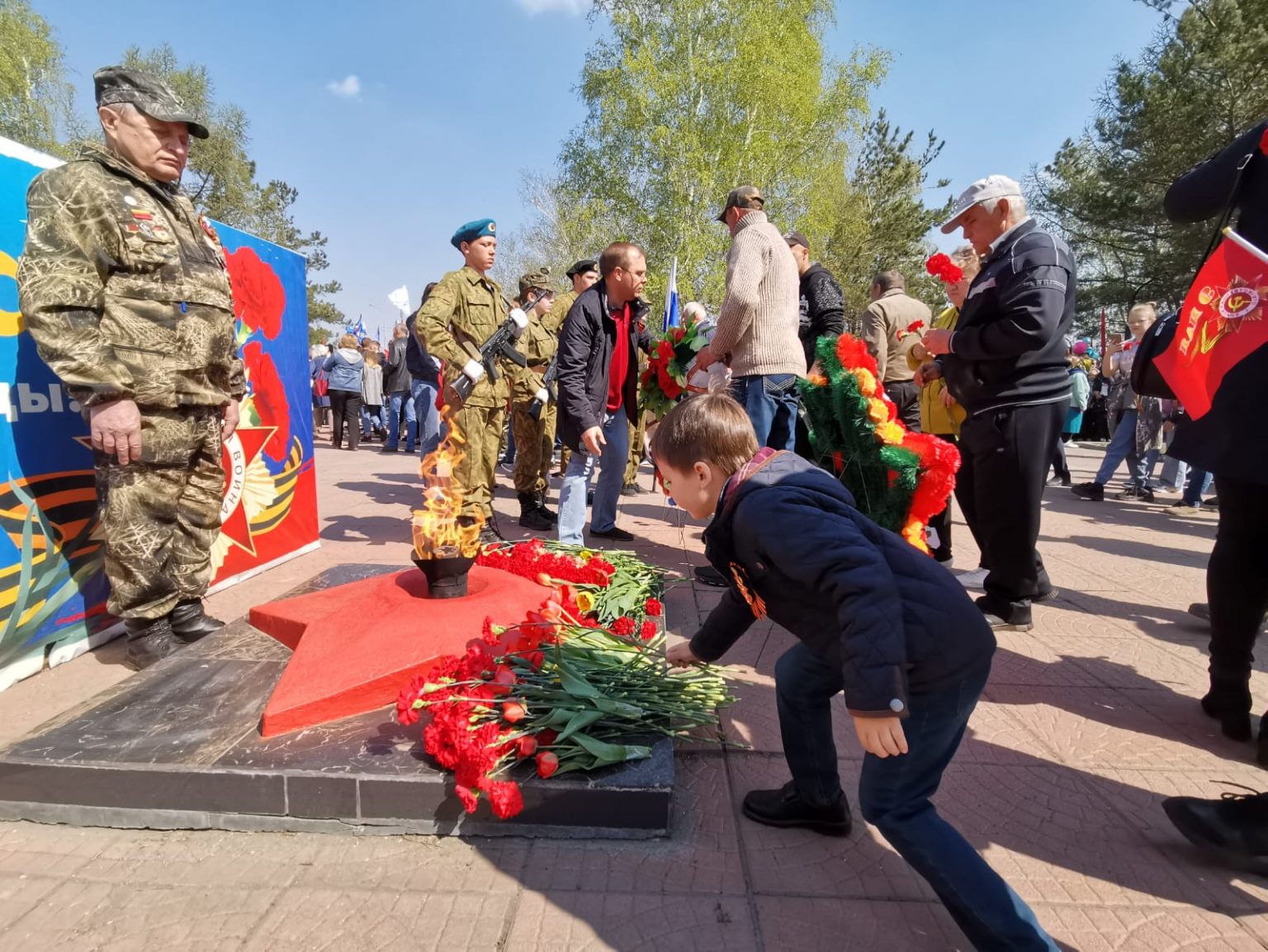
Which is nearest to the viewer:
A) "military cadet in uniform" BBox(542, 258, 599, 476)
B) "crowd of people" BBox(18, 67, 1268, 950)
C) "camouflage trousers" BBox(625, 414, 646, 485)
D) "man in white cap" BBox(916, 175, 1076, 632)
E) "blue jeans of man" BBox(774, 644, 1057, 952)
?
"blue jeans of man" BBox(774, 644, 1057, 952)

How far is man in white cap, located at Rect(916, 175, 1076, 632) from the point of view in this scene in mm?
3016

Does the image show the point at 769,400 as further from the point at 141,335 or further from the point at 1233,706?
the point at 141,335

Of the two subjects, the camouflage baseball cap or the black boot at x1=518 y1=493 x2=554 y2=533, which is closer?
the camouflage baseball cap

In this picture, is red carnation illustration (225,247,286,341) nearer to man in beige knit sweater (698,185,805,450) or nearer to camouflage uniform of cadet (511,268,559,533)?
camouflage uniform of cadet (511,268,559,533)

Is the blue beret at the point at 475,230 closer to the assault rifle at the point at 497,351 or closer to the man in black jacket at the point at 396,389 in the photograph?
the assault rifle at the point at 497,351

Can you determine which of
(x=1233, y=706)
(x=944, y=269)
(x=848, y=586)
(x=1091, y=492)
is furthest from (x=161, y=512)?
(x=1091, y=492)

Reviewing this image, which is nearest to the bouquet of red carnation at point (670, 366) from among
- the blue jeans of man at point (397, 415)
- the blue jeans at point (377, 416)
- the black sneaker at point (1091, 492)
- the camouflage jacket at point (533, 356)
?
the camouflage jacket at point (533, 356)

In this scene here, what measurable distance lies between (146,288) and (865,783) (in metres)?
3.16

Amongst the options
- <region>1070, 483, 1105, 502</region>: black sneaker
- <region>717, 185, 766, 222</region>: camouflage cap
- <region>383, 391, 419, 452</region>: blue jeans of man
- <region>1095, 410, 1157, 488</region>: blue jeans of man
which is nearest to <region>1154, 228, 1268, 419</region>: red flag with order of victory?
<region>717, 185, 766, 222</region>: camouflage cap

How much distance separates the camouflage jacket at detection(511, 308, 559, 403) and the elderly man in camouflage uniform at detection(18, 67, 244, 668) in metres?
3.14

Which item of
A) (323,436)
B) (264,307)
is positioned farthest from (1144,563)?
(323,436)

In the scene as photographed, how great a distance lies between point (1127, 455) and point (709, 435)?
981 cm

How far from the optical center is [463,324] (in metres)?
4.88

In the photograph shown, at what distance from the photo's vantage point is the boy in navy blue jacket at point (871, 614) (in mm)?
1394
